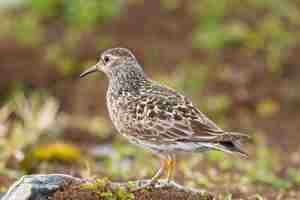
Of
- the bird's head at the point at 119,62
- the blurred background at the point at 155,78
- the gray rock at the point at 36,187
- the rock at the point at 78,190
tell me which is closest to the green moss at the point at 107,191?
the rock at the point at 78,190

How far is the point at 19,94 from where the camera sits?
13.5 meters

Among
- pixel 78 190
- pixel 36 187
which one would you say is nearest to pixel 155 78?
pixel 78 190

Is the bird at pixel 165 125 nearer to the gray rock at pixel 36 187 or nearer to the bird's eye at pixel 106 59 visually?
the bird's eye at pixel 106 59

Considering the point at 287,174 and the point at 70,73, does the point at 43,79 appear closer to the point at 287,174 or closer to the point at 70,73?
the point at 70,73

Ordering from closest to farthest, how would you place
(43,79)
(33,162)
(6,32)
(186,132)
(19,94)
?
(186,132)
(33,162)
(19,94)
(43,79)
(6,32)

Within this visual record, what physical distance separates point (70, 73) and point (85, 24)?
143 centimetres

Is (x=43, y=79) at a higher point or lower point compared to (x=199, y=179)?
higher

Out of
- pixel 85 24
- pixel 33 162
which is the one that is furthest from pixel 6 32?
pixel 33 162

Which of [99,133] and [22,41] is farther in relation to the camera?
[22,41]

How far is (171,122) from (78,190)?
1.12 meters

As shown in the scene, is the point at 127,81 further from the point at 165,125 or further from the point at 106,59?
the point at 165,125

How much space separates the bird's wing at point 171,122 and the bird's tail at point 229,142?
9 centimetres

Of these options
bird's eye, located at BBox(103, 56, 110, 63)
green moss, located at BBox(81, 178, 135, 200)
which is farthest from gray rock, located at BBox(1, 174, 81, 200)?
bird's eye, located at BBox(103, 56, 110, 63)

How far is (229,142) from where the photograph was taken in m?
7.41
